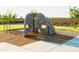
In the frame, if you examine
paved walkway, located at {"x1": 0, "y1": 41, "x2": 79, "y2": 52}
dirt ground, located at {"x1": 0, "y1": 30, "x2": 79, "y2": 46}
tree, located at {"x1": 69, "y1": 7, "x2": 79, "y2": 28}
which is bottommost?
paved walkway, located at {"x1": 0, "y1": 41, "x2": 79, "y2": 52}

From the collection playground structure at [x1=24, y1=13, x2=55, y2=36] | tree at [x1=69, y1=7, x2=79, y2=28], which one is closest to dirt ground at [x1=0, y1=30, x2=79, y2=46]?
playground structure at [x1=24, y1=13, x2=55, y2=36]

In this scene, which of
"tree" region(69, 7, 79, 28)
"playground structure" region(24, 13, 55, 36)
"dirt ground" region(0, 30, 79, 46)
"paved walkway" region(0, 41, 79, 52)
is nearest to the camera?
"paved walkway" region(0, 41, 79, 52)

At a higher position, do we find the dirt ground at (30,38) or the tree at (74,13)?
the tree at (74,13)

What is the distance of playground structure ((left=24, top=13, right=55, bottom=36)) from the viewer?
8338 millimetres

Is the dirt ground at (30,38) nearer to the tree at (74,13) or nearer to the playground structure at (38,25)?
the playground structure at (38,25)

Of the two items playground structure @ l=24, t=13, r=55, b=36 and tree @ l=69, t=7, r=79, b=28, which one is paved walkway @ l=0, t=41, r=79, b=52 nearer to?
tree @ l=69, t=7, r=79, b=28

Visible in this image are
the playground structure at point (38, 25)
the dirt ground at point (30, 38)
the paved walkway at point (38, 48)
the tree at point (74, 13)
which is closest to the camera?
the paved walkway at point (38, 48)

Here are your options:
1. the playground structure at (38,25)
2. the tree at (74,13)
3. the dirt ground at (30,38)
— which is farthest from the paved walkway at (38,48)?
the playground structure at (38,25)

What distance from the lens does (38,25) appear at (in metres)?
8.95

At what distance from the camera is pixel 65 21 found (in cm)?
690

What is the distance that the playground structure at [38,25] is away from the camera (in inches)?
328

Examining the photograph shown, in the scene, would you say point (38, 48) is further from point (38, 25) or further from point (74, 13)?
point (38, 25)

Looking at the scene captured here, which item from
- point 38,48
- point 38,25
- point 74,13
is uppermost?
point 74,13

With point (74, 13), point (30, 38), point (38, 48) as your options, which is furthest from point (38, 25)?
point (38, 48)
